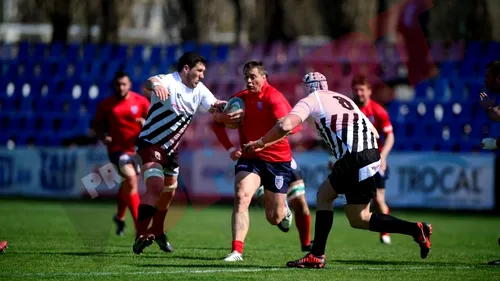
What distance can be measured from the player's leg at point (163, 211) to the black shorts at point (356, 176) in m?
2.68

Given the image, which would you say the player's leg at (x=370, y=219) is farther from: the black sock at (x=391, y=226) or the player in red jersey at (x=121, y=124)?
the player in red jersey at (x=121, y=124)

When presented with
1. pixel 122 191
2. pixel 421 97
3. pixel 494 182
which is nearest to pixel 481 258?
pixel 122 191

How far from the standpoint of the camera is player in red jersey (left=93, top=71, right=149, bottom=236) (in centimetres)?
1530

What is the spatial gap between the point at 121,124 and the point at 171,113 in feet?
11.4

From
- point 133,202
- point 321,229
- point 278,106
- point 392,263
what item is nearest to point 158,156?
point 278,106

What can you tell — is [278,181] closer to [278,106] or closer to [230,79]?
[278,106]

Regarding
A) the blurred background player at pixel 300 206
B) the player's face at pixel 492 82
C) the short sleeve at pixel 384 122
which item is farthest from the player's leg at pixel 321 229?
the short sleeve at pixel 384 122

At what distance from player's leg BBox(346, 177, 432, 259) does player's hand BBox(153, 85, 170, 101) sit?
2542mm

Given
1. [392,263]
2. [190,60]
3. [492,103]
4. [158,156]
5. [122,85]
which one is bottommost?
[392,263]

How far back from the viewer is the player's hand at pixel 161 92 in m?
11.5

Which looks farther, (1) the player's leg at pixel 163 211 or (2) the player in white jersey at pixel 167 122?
(1) the player's leg at pixel 163 211

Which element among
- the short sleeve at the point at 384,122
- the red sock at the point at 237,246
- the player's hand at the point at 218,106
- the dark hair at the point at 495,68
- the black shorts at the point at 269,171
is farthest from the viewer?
the short sleeve at the point at 384,122

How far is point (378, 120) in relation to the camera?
14.9 m

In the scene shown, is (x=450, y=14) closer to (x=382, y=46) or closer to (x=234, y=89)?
(x=382, y=46)
